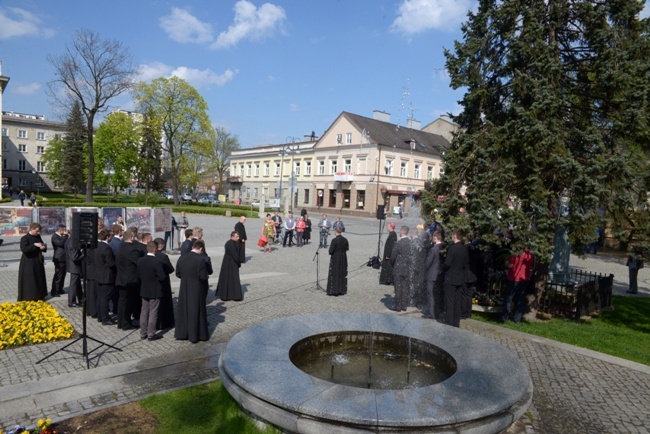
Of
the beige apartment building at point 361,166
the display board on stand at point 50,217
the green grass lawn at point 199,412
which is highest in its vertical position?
the beige apartment building at point 361,166

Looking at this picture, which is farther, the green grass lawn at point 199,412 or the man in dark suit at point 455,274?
the man in dark suit at point 455,274

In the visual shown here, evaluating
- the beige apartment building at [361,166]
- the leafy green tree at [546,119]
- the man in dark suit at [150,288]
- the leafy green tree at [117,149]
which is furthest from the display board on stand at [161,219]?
the leafy green tree at [117,149]

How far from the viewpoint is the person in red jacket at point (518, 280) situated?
30.9 feet

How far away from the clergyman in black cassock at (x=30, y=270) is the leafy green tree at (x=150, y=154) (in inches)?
1615

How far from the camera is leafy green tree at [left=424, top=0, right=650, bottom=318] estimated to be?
8.26 meters

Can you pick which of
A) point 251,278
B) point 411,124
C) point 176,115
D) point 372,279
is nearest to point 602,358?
point 372,279

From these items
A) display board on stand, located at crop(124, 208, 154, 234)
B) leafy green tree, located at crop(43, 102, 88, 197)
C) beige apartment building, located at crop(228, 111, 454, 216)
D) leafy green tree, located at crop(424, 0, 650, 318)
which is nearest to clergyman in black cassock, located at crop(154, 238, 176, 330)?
leafy green tree, located at crop(424, 0, 650, 318)

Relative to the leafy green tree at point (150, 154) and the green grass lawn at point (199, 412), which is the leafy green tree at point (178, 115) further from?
the green grass lawn at point (199, 412)

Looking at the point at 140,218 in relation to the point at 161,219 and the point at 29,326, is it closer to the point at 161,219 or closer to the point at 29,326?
the point at 161,219

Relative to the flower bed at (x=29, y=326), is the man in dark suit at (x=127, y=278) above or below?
above

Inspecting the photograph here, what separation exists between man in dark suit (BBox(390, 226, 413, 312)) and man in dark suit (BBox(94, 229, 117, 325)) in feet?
20.7

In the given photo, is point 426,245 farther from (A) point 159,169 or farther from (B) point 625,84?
(A) point 159,169

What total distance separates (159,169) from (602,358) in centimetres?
5648

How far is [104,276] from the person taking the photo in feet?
28.8
